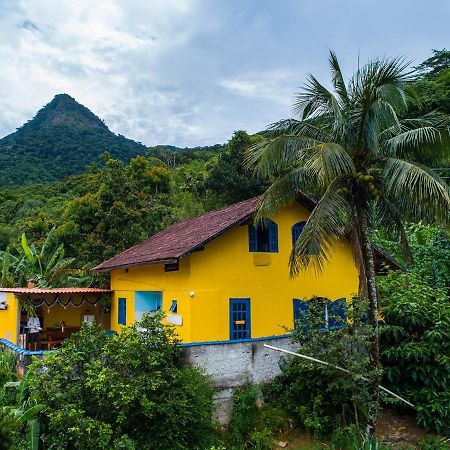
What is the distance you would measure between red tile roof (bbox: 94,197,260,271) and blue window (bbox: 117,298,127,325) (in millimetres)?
1472

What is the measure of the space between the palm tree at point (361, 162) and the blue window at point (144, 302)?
6.41 m

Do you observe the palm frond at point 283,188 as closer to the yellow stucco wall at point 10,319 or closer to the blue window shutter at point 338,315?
the blue window shutter at point 338,315

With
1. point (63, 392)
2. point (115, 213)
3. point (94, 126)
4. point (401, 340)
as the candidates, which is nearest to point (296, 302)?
point (401, 340)

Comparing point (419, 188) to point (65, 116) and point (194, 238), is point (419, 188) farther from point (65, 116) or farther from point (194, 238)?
point (65, 116)

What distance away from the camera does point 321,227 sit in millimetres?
9648

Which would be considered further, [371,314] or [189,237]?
[189,237]

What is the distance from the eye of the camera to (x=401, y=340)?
1198cm

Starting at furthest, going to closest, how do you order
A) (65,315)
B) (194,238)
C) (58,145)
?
(58,145) → (65,315) → (194,238)

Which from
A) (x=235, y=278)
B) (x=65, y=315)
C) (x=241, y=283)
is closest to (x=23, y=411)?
(x=235, y=278)

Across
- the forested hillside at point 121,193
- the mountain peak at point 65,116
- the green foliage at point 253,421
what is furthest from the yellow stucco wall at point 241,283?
the mountain peak at point 65,116

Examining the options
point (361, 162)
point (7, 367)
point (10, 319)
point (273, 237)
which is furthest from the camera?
point (10, 319)

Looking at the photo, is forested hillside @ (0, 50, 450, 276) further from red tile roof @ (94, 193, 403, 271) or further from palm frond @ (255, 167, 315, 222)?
red tile roof @ (94, 193, 403, 271)

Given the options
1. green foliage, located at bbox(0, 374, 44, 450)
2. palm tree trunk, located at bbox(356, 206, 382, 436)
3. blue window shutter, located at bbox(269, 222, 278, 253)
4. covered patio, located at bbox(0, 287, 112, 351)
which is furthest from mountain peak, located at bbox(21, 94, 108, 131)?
palm tree trunk, located at bbox(356, 206, 382, 436)

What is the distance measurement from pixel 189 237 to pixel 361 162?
6081mm
